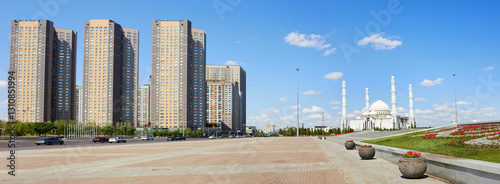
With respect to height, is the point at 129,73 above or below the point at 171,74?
above

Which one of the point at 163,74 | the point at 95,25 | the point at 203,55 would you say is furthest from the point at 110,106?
the point at 203,55

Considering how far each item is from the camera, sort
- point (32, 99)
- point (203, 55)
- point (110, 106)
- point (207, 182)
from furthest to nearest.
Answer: point (203, 55) → point (110, 106) → point (32, 99) → point (207, 182)

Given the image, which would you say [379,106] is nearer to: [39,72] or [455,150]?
[455,150]

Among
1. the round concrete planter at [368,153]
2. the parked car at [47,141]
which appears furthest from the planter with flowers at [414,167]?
the parked car at [47,141]

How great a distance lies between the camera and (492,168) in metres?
8.47

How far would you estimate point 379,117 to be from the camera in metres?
117

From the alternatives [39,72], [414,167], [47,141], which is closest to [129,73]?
[39,72]

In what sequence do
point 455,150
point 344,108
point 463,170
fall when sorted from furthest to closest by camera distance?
1. point 344,108
2. point 455,150
3. point 463,170

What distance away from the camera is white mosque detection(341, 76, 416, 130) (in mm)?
114438

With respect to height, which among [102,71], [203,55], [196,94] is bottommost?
[196,94]

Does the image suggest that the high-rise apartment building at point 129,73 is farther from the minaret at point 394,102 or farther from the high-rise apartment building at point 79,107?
the minaret at point 394,102

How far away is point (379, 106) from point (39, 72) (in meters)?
131

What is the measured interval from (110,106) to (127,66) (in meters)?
21.3

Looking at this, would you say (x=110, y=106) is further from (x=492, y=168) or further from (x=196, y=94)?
(x=492, y=168)
